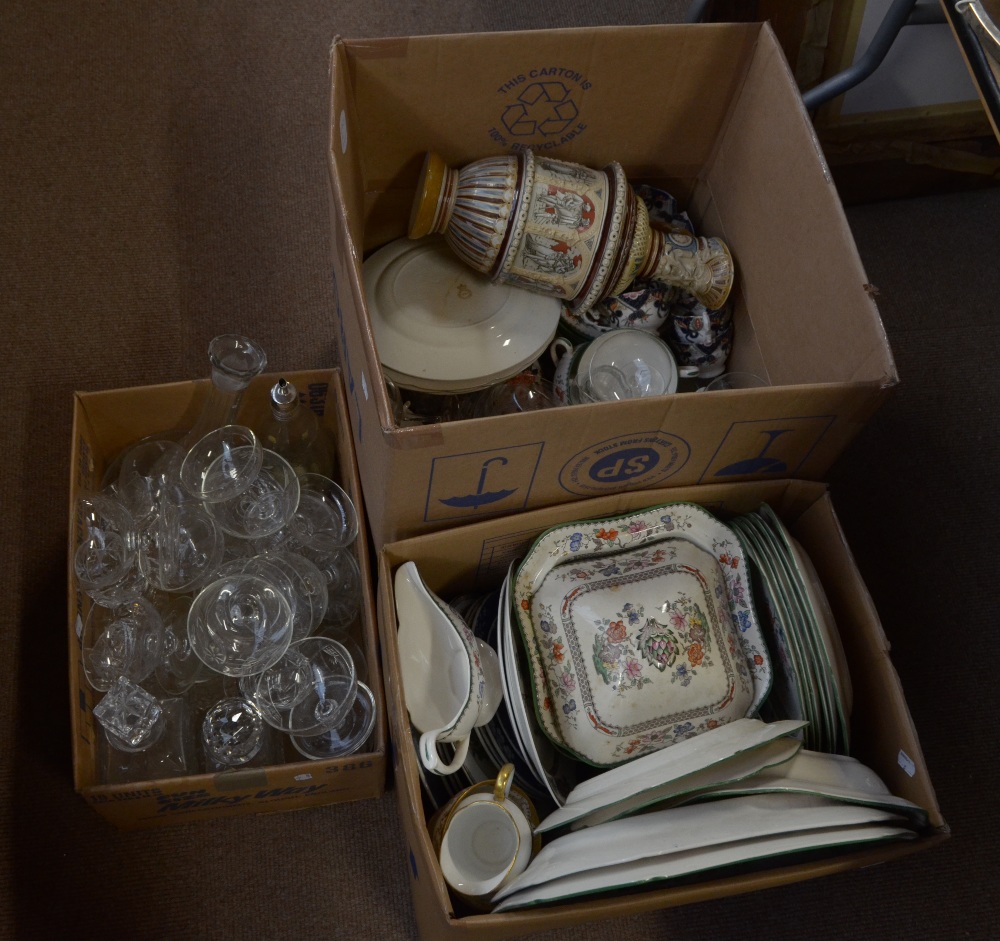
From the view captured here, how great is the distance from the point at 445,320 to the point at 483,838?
0.55 m

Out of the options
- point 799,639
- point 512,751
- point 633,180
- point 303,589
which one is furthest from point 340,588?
point 633,180

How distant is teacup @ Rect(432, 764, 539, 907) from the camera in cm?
83

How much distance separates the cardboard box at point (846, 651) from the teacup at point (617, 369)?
138 mm

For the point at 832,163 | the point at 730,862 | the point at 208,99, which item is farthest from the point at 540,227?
the point at 208,99

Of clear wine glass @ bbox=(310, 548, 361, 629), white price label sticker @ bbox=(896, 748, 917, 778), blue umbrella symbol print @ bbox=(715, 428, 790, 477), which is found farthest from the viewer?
clear wine glass @ bbox=(310, 548, 361, 629)

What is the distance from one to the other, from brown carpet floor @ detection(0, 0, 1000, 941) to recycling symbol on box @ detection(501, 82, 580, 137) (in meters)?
0.49

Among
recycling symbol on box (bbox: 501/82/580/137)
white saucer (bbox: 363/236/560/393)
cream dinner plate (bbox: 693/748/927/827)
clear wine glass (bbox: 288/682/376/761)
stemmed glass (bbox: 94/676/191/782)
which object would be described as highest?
recycling symbol on box (bbox: 501/82/580/137)

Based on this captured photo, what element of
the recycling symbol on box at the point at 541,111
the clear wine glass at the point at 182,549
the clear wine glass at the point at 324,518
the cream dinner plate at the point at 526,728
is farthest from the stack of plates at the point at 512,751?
the recycling symbol on box at the point at 541,111

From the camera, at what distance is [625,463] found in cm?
92

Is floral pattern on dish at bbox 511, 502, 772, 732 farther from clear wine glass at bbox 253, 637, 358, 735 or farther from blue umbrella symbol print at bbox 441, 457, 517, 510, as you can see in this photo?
clear wine glass at bbox 253, 637, 358, 735

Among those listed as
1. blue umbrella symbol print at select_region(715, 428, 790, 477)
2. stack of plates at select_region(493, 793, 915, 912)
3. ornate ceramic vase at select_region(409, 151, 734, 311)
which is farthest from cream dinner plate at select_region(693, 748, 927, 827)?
ornate ceramic vase at select_region(409, 151, 734, 311)

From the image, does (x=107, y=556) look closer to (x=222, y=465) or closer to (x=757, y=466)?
(x=222, y=465)

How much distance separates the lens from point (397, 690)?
864mm

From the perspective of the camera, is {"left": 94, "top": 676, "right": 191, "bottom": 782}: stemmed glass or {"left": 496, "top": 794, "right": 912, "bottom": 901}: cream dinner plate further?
{"left": 94, "top": 676, "right": 191, "bottom": 782}: stemmed glass
